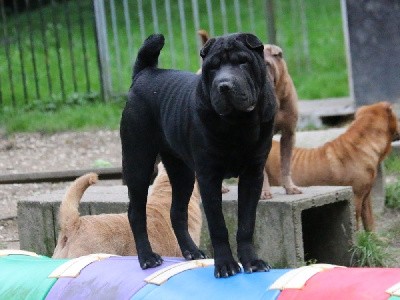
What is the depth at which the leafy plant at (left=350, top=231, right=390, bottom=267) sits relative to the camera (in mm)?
6883

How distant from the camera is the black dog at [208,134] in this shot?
429 centimetres

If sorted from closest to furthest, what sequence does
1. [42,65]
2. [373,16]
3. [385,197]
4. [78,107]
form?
1. [385,197]
2. [373,16]
3. [78,107]
4. [42,65]

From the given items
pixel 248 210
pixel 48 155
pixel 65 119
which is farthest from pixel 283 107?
pixel 65 119

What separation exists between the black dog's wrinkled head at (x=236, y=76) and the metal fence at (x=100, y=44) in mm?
7544

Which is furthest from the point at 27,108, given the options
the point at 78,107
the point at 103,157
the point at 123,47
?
the point at 123,47

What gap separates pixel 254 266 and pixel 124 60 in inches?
482

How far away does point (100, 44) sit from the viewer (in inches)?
506

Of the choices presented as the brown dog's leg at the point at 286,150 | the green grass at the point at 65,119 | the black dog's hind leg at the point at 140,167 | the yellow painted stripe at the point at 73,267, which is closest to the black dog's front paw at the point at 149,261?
the black dog's hind leg at the point at 140,167

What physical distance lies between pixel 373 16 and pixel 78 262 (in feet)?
19.9

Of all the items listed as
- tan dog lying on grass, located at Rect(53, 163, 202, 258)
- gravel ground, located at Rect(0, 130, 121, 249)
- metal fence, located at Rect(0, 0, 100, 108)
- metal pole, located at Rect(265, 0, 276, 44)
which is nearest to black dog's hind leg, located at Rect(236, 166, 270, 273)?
tan dog lying on grass, located at Rect(53, 163, 202, 258)

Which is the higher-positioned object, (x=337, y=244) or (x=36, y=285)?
(x=36, y=285)

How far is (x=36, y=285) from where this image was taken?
5.03 meters

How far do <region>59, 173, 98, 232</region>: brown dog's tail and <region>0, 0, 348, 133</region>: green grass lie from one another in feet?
18.3

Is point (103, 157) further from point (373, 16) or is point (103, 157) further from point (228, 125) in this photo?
point (228, 125)
